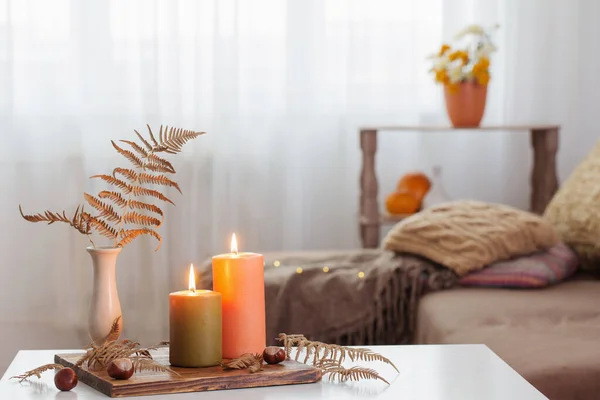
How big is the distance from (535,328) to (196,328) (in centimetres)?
88

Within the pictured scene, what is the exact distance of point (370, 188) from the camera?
9.46ft

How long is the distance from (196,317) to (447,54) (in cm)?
199

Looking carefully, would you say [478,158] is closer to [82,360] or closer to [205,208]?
[205,208]

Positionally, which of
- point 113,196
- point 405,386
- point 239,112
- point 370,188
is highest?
point 239,112

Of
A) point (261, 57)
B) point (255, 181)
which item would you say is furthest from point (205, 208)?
point (261, 57)

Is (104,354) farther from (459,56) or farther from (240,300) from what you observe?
(459,56)

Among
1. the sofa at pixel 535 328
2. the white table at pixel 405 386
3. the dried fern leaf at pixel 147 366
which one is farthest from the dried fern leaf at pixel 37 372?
the sofa at pixel 535 328

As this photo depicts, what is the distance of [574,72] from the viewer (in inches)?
123

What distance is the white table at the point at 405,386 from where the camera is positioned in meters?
1.04

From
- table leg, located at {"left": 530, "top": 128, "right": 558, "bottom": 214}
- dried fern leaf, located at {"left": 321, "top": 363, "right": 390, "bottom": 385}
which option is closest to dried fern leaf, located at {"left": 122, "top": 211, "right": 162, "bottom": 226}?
dried fern leaf, located at {"left": 321, "top": 363, "right": 390, "bottom": 385}

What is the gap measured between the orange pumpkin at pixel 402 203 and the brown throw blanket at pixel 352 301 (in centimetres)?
73

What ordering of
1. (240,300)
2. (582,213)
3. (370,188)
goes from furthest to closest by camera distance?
(370,188) < (582,213) < (240,300)

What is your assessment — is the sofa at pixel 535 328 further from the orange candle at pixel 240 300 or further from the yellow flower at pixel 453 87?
the yellow flower at pixel 453 87

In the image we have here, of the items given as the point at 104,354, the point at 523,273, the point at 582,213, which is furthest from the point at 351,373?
the point at 582,213
